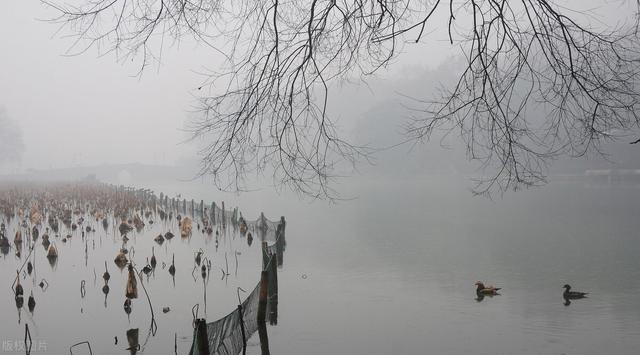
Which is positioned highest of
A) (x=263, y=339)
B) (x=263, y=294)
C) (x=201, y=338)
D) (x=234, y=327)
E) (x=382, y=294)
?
(x=201, y=338)

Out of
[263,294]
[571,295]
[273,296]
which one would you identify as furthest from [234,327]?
[571,295]

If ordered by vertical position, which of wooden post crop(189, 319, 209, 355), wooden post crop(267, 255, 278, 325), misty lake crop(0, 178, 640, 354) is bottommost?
misty lake crop(0, 178, 640, 354)

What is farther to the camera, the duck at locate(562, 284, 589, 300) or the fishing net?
the duck at locate(562, 284, 589, 300)

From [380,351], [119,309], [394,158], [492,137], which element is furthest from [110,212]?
[394,158]

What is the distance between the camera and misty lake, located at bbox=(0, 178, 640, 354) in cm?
909

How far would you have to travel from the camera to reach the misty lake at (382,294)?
29.8 ft

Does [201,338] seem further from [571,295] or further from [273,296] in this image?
[571,295]

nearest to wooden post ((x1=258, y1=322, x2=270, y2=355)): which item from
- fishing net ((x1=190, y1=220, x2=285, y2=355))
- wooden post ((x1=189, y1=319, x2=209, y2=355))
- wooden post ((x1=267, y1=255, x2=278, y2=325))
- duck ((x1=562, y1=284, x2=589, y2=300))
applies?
fishing net ((x1=190, y1=220, x2=285, y2=355))

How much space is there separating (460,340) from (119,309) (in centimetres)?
673

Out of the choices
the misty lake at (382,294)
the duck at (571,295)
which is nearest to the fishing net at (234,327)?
the misty lake at (382,294)

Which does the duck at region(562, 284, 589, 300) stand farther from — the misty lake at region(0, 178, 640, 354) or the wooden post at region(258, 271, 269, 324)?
the wooden post at region(258, 271, 269, 324)

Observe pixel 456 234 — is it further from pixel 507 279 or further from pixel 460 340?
pixel 460 340

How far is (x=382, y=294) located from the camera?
13.1m

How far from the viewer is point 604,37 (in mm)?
4250
